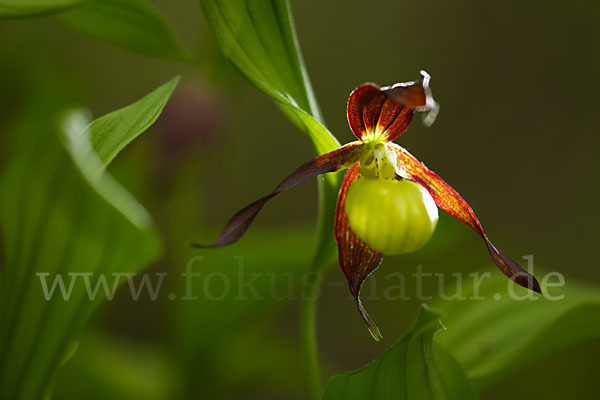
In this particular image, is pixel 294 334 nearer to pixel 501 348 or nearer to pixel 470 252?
pixel 470 252

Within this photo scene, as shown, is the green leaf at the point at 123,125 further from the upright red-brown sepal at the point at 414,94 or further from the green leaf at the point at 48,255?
the upright red-brown sepal at the point at 414,94

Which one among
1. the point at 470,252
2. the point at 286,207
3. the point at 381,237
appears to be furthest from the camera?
the point at 286,207

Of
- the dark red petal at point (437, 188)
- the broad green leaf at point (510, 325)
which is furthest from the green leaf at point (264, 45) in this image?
the broad green leaf at point (510, 325)

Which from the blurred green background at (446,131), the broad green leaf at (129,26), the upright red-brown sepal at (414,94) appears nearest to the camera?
the upright red-brown sepal at (414,94)

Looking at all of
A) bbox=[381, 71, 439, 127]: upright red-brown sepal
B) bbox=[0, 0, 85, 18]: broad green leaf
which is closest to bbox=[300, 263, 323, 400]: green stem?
bbox=[381, 71, 439, 127]: upright red-brown sepal

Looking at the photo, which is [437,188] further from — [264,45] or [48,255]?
[48,255]

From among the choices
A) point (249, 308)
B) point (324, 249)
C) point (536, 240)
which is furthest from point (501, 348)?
point (536, 240)
